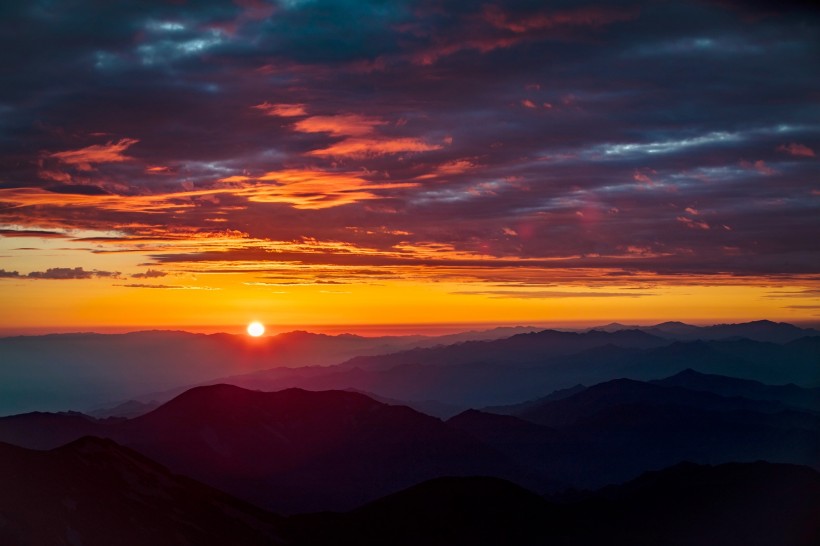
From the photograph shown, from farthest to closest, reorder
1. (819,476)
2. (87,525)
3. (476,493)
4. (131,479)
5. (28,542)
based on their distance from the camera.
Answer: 1. (819,476)
2. (476,493)
3. (131,479)
4. (87,525)
5. (28,542)

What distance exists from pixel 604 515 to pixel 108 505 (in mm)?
95605

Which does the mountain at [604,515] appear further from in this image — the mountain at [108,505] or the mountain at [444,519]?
the mountain at [108,505]

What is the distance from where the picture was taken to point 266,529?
129000mm

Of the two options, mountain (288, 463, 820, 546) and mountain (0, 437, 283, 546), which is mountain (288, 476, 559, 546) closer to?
mountain (288, 463, 820, 546)

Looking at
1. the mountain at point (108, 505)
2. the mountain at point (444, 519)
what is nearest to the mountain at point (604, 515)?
the mountain at point (444, 519)

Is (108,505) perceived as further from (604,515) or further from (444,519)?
(604,515)

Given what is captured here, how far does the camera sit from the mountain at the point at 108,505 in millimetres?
100812

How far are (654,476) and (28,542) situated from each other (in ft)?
485

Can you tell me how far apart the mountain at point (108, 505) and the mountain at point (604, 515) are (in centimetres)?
1176

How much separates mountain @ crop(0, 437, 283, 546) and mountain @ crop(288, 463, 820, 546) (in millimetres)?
11759

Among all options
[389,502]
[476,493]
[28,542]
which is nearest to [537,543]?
[476,493]

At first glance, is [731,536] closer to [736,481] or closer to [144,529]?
[736,481]

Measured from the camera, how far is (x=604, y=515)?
161750mm

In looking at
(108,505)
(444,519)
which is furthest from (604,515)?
(108,505)
